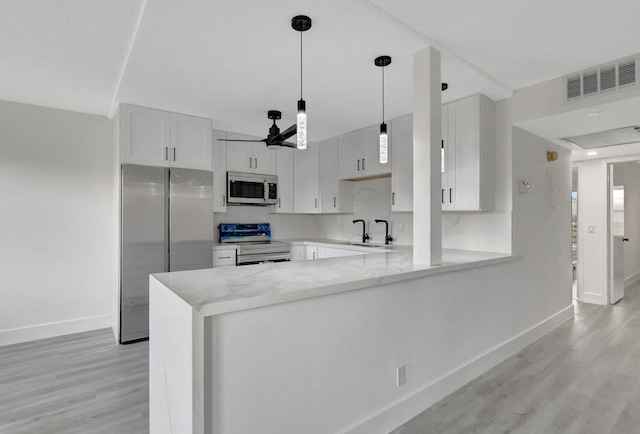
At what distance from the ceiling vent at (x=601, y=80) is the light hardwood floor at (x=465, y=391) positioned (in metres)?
2.22

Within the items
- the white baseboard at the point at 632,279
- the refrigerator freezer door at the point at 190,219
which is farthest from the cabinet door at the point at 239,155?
the white baseboard at the point at 632,279

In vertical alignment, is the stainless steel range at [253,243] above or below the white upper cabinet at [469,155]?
below

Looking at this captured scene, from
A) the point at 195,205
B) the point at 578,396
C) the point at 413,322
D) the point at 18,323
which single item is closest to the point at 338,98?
the point at 195,205

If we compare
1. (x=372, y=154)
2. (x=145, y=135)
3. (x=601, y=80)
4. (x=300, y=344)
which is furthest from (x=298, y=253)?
(x=601, y=80)

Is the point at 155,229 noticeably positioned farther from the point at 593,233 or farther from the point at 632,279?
the point at 632,279

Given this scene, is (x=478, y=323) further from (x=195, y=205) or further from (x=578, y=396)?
(x=195, y=205)

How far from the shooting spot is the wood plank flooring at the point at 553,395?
79.1 inches

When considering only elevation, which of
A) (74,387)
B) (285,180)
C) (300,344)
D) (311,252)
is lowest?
(74,387)

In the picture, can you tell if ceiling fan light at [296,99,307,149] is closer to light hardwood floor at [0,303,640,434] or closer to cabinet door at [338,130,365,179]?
light hardwood floor at [0,303,640,434]

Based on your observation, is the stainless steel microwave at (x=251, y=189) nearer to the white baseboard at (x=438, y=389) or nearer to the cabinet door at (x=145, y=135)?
the cabinet door at (x=145, y=135)

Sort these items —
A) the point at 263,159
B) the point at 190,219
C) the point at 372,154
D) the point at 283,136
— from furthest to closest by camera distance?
1. the point at 263,159
2. the point at 372,154
3. the point at 190,219
4. the point at 283,136

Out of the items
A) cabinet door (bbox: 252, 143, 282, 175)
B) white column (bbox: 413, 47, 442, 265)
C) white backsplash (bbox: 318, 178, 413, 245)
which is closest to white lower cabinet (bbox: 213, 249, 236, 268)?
cabinet door (bbox: 252, 143, 282, 175)

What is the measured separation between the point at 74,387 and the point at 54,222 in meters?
1.97

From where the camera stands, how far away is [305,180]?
16.7 feet
